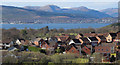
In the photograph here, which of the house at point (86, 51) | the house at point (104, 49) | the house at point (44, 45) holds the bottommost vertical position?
the house at point (44, 45)

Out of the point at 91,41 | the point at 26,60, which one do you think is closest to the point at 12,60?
the point at 26,60

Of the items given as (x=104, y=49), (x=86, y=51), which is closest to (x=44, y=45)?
(x=86, y=51)

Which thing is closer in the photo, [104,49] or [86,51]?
[104,49]

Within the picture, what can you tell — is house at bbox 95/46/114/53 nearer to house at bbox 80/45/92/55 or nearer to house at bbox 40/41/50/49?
house at bbox 80/45/92/55

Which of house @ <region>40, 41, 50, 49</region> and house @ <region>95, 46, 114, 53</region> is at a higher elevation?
house @ <region>95, 46, 114, 53</region>

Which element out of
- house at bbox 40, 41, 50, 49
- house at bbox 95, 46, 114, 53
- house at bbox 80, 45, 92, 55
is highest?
house at bbox 95, 46, 114, 53

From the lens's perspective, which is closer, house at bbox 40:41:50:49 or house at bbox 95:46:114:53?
house at bbox 95:46:114:53

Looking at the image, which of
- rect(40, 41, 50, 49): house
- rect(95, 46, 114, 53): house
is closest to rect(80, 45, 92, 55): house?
rect(95, 46, 114, 53): house

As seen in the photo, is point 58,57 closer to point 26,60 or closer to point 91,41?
point 26,60

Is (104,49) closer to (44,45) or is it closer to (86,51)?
(86,51)

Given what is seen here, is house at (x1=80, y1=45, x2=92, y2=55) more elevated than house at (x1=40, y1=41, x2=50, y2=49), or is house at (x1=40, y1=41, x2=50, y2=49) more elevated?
house at (x1=80, y1=45, x2=92, y2=55)

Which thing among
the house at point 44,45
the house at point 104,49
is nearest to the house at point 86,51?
the house at point 104,49

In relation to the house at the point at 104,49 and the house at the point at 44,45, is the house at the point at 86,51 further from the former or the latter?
the house at the point at 44,45
